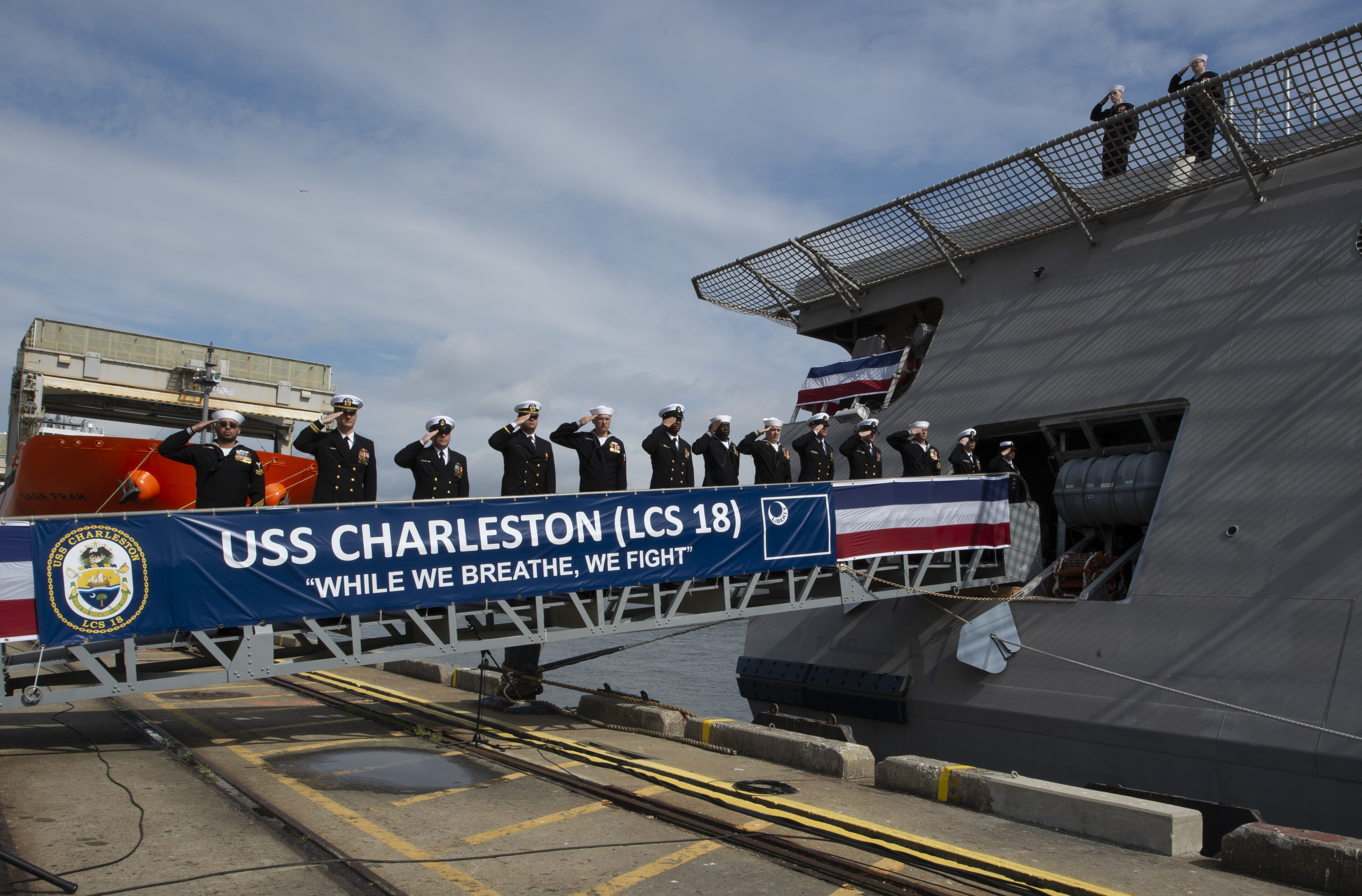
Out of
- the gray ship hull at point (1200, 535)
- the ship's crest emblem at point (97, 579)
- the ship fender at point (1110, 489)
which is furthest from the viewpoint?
the ship fender at point (1110, 489)

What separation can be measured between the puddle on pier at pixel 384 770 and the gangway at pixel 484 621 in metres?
0.75

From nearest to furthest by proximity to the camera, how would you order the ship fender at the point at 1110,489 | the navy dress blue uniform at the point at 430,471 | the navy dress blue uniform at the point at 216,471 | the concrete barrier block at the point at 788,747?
the concrete barrier block at the point at 788,747 < the navy dress blue uniform at the point at 216,471 < the navy dress blue uniform at the point at 430,471 < the ship fender at the point at 1110,489

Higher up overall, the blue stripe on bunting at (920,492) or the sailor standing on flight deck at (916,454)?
the sailor standing on flight deck at (916,454)

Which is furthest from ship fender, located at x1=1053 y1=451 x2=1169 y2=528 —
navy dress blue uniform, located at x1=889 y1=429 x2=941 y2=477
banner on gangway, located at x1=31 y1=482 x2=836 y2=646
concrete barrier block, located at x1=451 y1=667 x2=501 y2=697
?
concrete barrier block, located at x1=451 y1=667 x2=501 y2=697

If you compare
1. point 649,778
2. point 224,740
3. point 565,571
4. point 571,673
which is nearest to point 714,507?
point 565,571

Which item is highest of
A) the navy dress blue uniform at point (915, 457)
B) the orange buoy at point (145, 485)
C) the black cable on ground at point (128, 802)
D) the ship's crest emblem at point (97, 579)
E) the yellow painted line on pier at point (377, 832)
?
the navy dress blue uniform at point (915, 457)

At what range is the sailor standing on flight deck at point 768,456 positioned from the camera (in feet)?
34.4

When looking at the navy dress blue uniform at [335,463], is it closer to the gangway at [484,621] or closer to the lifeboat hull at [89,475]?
the gangway at [484,621]

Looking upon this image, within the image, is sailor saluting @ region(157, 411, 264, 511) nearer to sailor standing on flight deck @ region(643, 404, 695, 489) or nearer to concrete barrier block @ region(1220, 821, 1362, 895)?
sailor standing on flight deck @ region(643, 404, 695, 489)

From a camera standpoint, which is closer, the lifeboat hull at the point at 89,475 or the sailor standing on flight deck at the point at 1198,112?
the sailor standing on flight deck at the point at 1198,112

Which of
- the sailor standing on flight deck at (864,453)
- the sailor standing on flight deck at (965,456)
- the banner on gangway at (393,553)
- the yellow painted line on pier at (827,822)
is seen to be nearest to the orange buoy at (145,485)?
the yellow painted line on pier at (827,822)

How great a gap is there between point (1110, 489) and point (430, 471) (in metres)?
7.45

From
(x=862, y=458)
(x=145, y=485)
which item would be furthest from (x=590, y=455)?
(x=145, y=485)

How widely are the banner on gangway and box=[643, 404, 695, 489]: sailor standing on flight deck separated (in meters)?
1.11
